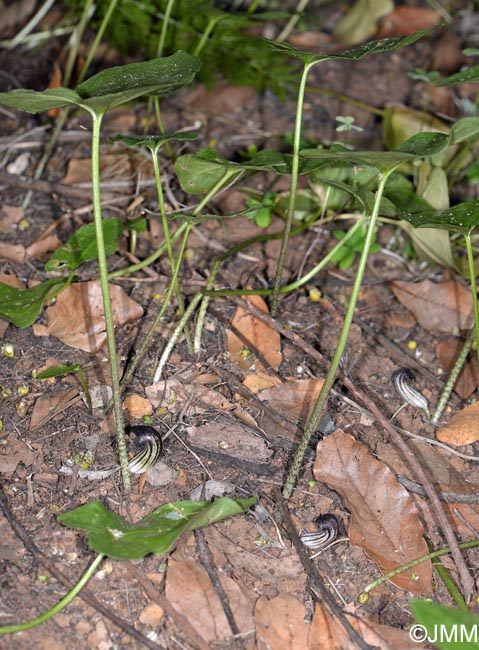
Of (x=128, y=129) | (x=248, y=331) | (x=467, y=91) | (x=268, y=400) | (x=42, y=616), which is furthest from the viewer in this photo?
(x=467, y=91)

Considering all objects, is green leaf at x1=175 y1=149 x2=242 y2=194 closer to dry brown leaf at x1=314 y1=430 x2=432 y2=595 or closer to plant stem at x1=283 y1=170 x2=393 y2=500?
plant stem at x1=283 y1=170 x2=393 y2=500

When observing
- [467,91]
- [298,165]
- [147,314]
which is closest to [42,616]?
[147,314]

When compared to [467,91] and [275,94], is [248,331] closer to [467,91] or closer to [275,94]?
[275,94]

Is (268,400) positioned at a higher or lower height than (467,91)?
lower

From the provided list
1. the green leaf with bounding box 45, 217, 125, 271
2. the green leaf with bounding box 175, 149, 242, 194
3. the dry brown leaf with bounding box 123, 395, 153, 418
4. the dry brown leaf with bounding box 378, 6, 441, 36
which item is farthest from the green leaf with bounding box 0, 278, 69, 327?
the dry brown leaf with bounding box 378, 6, 441, 36

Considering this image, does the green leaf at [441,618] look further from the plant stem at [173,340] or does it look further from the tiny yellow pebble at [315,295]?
the tiny yellow pebble at [315,295]

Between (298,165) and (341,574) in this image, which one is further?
(298,165)

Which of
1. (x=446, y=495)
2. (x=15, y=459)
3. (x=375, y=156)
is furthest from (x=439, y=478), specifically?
(x=15, y=459)
